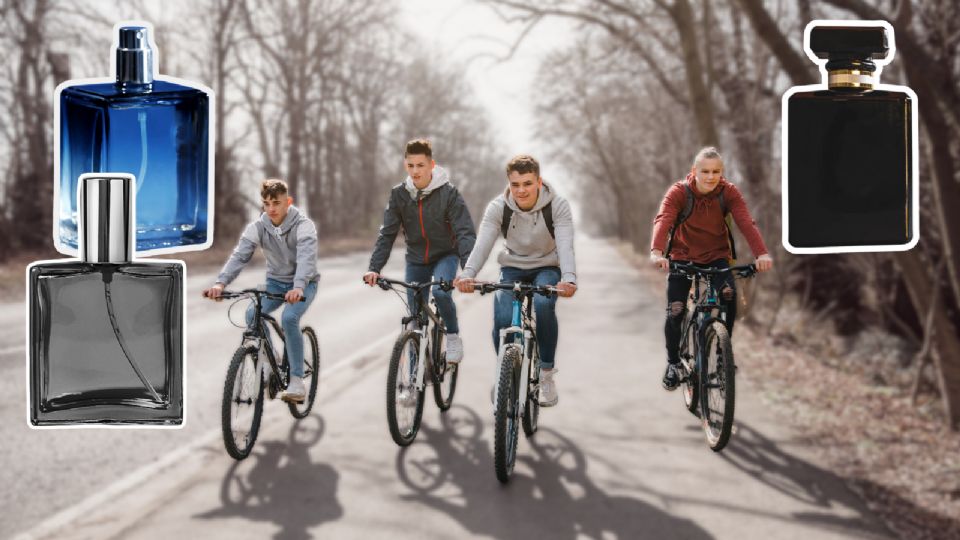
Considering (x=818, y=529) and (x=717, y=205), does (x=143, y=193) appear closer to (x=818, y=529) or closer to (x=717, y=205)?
(x=717, y=205)

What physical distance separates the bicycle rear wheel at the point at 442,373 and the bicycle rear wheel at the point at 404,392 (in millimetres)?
58

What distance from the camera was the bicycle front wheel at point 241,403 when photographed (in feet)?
6.44

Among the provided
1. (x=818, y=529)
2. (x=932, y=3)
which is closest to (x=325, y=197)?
(x=932, y=3)

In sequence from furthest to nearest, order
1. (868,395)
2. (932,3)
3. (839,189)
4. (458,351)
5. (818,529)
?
(818,529) < (868,395) < (932,3) < (458,351) < (839,189)

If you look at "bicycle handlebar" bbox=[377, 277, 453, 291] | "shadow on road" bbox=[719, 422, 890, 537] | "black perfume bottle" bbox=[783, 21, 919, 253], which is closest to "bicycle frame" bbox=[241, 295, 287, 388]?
"bicycle handlebar" bbox=[377, 277, 453, 291]

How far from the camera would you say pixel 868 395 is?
63.4 meters

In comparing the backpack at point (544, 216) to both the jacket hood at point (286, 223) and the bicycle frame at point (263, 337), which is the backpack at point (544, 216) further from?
the bicycle frame at point (263, 337)

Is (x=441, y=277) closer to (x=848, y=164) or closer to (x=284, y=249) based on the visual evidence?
(x=284, y=249)

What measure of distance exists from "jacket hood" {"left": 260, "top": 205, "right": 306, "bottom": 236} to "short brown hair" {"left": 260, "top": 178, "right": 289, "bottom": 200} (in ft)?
0.12

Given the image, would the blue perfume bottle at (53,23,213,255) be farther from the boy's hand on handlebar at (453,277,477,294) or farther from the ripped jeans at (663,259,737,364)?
the ripped jeans at (663,259,737,364)

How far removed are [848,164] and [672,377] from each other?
858 mm

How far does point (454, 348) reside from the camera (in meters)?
2.36

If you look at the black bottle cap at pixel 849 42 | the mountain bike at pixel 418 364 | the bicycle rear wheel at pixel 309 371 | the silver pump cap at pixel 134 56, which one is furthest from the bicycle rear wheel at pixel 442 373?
the black bottle cap at pixel 849 42

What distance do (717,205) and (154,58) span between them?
1.26 meters
